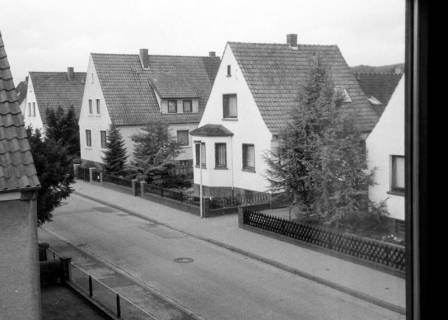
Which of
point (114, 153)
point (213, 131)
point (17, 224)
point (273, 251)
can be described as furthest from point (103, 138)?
point (17, 224)

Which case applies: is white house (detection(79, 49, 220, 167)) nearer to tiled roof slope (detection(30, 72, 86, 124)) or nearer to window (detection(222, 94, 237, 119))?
tiled roof slope (detection(30, 72, 86, 124))

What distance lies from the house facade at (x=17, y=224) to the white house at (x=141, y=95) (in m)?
6.52

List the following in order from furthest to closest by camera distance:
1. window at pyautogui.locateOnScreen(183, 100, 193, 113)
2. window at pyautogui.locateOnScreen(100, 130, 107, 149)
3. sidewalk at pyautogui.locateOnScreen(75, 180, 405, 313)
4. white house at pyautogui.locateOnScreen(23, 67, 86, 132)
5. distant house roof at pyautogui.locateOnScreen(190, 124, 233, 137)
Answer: window at pyautogui.locateOnScreen(183, 100, 193, 113)
window at pyautogui.locateOnScreen(100, 130, 107, 149)
distant house roof at pyautogui.locateOnScreen(190, 124, 233, 137)
white house at pyautogui.locateOnScreen(23, 67, 86, 132)
sidewalk at pyautogui.locateOnScreen(75, 180, 405, 313)

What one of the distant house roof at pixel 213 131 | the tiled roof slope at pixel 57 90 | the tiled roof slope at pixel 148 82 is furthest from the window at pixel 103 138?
the distant house roof at pixel 213 131

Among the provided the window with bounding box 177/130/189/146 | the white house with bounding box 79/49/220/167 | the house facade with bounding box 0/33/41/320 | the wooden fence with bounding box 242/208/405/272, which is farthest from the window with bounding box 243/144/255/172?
the house facade with bounding box 0/33/41/320

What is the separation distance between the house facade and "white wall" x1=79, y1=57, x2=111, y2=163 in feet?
23.1

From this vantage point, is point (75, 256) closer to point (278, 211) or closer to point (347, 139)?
point (278, 211)

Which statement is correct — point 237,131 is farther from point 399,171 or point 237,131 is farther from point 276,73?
point 399,171

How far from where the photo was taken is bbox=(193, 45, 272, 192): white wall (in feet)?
25.8

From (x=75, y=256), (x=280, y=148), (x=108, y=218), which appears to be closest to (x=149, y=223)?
(x=108, y=218)

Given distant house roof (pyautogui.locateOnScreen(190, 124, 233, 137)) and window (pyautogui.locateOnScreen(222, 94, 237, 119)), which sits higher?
window (pyautogui.locateOnScreen(222, 94, 237, 119))

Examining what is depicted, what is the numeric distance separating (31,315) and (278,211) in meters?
4.90

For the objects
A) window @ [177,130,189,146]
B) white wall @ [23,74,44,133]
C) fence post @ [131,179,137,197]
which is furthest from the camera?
window @ [177,130,189,146]

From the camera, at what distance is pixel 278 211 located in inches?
279
